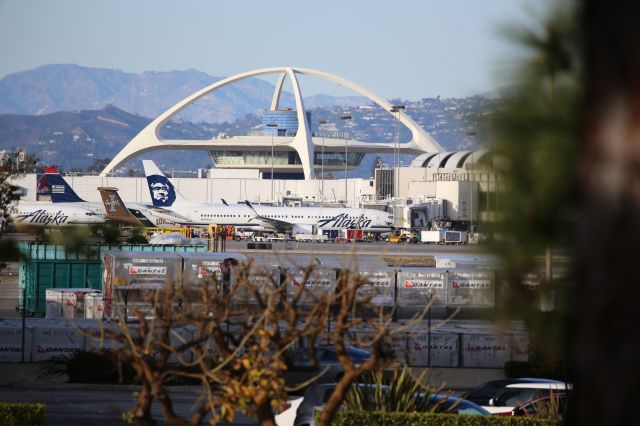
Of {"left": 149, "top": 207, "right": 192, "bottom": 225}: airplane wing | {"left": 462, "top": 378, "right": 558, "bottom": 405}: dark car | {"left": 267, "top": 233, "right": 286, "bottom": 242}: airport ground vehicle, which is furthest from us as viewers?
{"left": 149, "top": 207, "right": 192, "bottom": 225}: airplane wing

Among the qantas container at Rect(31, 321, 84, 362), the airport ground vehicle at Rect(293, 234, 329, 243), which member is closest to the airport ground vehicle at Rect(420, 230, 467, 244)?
the airport ground vehicle at Rect(293, 234, 329, 243)

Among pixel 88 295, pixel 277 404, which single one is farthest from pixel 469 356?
pixel 277 404

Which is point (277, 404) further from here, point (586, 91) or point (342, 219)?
point (342, 219)

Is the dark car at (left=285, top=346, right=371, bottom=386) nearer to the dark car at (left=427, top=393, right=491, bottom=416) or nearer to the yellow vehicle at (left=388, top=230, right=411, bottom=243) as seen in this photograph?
the dark car at (left=427, top=393, right=491, bottom=416)

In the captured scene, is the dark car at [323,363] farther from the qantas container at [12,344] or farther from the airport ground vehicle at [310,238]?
the airport ground vehicle at [310,238]

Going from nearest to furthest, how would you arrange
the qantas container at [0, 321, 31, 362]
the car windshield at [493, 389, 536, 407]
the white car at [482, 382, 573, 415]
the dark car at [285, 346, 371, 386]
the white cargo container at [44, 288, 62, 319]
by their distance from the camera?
1. the white car at [482, 382, 573, 415]
2. the car windshield at [493, 389, 536, 407]
3. the dark car at [285, 346, 371, 386]
4. the qantas container at [0, 321, 31, 362]
5. the white cargo container at [44, 288, 62, 319]

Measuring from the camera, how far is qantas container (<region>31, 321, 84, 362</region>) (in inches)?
1047

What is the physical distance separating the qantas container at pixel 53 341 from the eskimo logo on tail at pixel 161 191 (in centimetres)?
7279

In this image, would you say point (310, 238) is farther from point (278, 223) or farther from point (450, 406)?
point (450, 406)

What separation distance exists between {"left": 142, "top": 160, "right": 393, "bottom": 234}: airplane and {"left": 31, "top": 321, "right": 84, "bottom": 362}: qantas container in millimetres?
64998

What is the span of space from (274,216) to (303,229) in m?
3.34

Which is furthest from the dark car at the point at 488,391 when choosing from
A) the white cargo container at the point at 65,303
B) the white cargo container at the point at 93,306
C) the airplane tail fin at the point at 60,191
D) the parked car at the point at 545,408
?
the airplane tail fin at the point at 60,191

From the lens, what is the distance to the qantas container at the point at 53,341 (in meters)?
26.6

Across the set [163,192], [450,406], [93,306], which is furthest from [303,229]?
[450,406]
